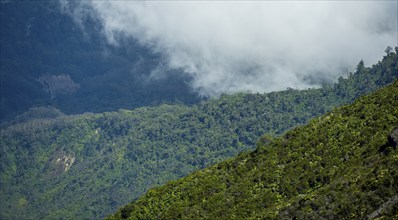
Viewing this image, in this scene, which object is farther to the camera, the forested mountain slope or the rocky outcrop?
the rocky outcrop

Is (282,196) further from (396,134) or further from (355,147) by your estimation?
(396,134)

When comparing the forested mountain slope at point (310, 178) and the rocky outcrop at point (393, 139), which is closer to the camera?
the forested mountain slope at point (310, 178)

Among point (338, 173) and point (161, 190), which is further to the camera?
point (161, 190)

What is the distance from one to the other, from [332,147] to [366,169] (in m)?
20.4

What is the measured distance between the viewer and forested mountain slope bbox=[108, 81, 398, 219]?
125 metres

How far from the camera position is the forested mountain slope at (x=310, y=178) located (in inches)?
4914

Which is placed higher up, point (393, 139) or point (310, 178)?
point (310, 178)

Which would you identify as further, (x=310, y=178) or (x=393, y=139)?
(x=310, y=178)

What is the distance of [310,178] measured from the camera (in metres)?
147

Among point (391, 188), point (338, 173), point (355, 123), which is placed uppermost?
point (355, 123)

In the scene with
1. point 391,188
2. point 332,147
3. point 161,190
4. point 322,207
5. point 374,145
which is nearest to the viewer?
point 391,188

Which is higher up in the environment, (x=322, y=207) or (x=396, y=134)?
(x=396, y=134)

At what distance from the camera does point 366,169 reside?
13238cm

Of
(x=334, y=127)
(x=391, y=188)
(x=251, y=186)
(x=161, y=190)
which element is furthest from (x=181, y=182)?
(x=391, y=188)
